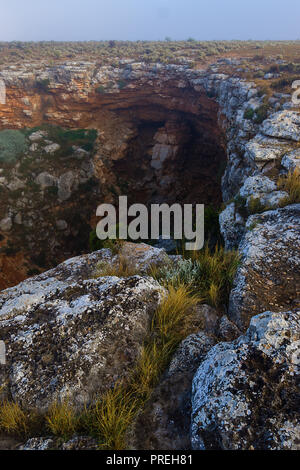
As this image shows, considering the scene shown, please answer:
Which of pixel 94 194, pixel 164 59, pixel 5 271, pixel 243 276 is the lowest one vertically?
pixel 5 271

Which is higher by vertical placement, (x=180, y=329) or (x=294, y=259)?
(x=294, y=259)

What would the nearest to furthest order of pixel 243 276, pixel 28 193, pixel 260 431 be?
pixel 260 431, pixel 243 276, pixel 28 193

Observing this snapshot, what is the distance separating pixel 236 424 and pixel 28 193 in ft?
50.8

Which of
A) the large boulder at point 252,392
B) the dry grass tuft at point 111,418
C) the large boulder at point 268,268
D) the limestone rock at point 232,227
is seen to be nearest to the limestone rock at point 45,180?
the limestone rock at point 232,227

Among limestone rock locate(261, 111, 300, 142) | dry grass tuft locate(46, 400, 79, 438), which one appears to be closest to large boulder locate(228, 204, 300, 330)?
dry grass tuft locate(46, 400, 79, 438)

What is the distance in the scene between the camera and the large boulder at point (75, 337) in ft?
6.62

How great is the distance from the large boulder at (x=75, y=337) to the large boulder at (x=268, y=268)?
91 cm

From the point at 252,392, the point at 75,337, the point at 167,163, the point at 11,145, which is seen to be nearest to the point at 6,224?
the point at 11,145

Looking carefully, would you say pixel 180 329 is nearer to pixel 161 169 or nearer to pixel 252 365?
pixel 252 365

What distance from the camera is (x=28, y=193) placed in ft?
47.8

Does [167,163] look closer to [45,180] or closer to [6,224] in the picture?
[45,180]

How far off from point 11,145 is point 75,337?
54.0 ft

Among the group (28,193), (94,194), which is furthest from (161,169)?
(28,193)

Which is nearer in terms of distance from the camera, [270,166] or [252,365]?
[252,365]
